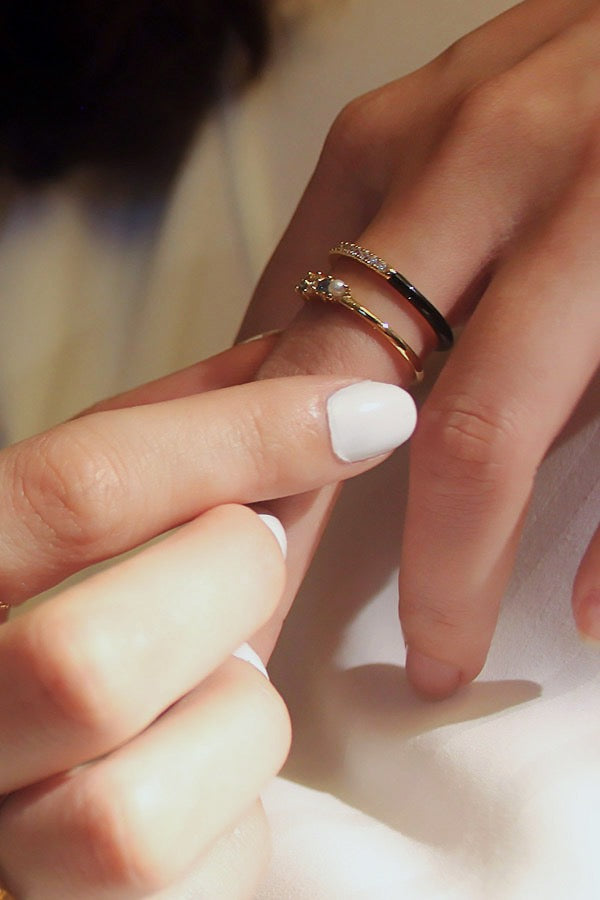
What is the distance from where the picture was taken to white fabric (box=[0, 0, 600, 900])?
1.76ft

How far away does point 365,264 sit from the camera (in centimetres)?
65

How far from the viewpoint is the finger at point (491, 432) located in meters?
0.59

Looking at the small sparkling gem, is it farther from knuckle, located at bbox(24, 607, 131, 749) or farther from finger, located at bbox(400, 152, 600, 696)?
knuckle, located at bbox(24, 607, 131, 749)

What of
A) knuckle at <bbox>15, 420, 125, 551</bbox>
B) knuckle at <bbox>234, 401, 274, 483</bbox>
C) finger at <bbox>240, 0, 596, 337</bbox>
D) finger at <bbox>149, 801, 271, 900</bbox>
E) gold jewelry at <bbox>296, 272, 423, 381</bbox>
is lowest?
finger at <bbox>149, 801, 271, 900</bbox>

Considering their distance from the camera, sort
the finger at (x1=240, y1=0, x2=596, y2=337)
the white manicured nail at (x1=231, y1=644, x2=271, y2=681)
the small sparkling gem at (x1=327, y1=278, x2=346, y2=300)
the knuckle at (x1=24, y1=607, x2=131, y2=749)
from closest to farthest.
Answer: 1. the knuckle at (x1=24, y1=607, x2=131, y2=749)
2. the white manicured nail at (x1=231, y1=644, x2=271, y2=681)
3. the small sparkling gem at (x1=327, y1=278, x2=346, y2=300)
4. the finger at (x1=240, y1=0, x2=596, y2=337)

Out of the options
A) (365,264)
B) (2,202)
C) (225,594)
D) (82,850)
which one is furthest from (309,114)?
(82,850)

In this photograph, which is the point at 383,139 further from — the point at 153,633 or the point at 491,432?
the point at 153,633

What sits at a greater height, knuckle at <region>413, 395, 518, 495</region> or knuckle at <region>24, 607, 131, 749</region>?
knuckle at <region>413, 395, 518, 495</region>

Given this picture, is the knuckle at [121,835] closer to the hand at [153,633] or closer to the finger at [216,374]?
the hand at [153,633]

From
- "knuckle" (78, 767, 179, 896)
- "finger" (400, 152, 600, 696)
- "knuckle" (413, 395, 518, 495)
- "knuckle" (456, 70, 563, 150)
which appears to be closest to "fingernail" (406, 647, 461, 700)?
"finger" (400, 152, 600, 696)

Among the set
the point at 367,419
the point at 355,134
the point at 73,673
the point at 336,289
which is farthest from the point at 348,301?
the point at 73,673

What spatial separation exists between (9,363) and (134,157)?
11.1 inches

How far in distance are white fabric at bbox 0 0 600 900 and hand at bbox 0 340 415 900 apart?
101mm

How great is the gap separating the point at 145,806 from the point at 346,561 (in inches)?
11.8
